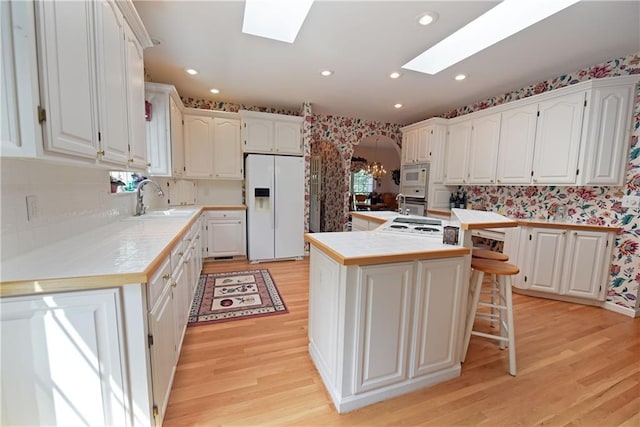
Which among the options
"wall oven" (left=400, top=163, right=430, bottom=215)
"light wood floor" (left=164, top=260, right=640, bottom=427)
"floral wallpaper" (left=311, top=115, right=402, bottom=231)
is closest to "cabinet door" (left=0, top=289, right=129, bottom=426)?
"light wood floor" (left=164, top=260, right=640, bottom=427)

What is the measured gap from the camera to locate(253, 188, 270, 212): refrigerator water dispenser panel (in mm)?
4012

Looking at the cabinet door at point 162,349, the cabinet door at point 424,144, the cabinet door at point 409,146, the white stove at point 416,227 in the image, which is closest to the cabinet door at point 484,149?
the cabinet door at point 424,144

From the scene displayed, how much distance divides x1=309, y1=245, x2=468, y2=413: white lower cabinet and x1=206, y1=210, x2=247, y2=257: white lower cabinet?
2.70m

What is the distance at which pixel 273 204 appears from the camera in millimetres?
4094

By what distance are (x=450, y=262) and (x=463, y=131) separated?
328 centimetres

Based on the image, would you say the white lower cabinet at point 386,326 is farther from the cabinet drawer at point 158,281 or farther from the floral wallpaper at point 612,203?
the floral wallpaper at point 612,203

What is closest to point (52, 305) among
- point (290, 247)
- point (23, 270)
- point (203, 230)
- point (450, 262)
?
point (23, 270)

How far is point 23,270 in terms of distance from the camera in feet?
3.21

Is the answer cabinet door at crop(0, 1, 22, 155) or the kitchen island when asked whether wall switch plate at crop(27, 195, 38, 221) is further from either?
the kitchen island

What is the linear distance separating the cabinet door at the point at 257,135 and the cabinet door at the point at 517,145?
132 inches

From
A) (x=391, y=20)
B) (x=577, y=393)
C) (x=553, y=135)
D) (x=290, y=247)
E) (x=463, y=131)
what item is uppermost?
(x=391, y=20)

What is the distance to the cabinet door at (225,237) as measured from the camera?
3.99m

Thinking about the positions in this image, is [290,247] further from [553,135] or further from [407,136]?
[553,135]

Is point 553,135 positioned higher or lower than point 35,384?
higher
